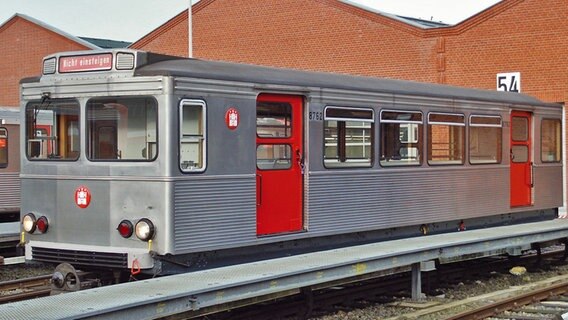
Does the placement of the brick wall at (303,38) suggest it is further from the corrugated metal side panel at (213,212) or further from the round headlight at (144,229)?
the round headlight at (144,229)

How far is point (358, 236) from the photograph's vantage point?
11.6 metres

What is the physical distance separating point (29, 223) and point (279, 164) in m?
3.08

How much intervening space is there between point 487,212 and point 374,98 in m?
3.77

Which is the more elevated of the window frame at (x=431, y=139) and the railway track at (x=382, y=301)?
the window frame at (x=431, y=139)

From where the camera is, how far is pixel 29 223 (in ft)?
32.1

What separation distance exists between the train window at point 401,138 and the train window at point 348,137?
1.09ft

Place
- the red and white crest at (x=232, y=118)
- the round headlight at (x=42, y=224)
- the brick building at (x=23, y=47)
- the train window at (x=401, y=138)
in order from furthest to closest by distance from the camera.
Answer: the brick building at (x=23, y=47) → the train window at (x=401, y=138) → the round headlight at (x=42, y=224) → the red and white crest at (x=232, y=118)

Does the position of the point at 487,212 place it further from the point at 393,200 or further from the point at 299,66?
the point at 299,66

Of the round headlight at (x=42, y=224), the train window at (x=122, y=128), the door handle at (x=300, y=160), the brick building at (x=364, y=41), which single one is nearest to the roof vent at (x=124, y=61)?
the train window at (x=122, y=128)

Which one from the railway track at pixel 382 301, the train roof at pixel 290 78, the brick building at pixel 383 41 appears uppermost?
the brick building at pixel 383 41

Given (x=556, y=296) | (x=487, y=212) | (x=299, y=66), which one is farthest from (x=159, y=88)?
(x=299, y=66)

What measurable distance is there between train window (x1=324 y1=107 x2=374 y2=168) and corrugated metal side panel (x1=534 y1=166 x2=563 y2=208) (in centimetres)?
515

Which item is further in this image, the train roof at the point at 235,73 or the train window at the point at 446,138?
the train window at the point at 446,138

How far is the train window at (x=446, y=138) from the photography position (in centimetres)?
1273
